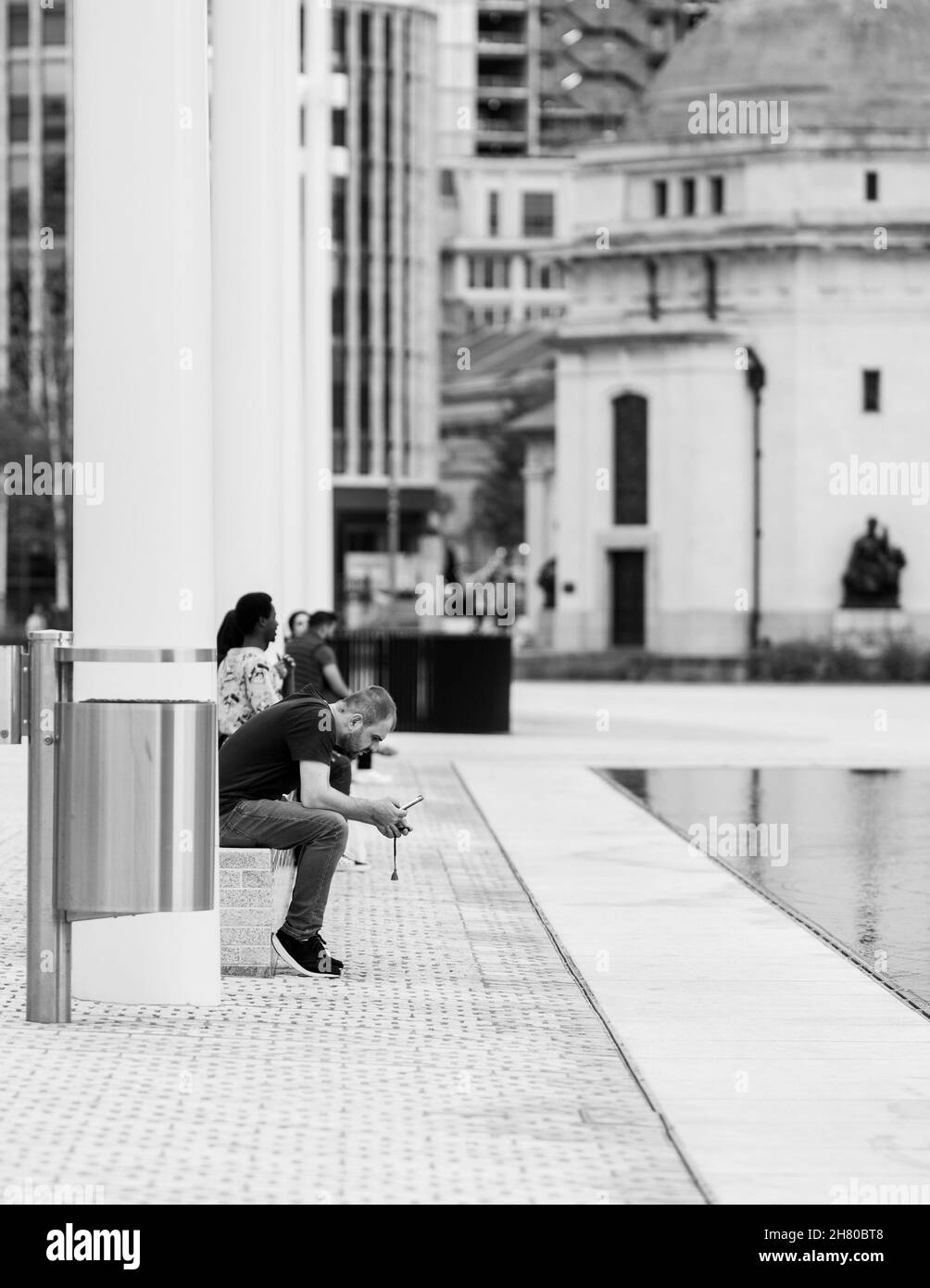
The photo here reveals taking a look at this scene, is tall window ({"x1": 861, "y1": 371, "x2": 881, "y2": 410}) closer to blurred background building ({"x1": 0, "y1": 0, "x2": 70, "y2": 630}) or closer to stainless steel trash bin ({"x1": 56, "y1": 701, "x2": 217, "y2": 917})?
blurred background building ({"x1": 0, "y1": 0, "x2": 70, "y2": 630})

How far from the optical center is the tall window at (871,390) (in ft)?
222

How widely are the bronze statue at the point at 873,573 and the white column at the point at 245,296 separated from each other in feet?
157

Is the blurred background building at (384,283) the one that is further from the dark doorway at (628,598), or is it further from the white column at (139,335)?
the white column at (139,335)

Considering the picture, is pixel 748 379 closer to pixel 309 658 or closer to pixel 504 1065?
pixel 309 658

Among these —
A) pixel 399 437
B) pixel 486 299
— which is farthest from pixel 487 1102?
pixel 486 299

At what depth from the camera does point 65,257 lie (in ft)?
304

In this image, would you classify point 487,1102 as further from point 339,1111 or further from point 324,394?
point 324,394

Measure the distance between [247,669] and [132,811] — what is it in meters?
3.06

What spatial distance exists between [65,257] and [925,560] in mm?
37634

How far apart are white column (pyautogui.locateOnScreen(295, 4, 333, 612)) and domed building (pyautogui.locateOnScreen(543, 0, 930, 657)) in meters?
36.5

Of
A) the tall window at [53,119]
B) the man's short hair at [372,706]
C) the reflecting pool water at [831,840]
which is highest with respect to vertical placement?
the tall window at [53,119]

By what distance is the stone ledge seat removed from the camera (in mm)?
11797

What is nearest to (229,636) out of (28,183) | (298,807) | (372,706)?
(298,807)

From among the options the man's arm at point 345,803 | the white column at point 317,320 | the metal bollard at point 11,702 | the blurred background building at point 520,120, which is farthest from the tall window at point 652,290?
the blurred background building at point 520,120
